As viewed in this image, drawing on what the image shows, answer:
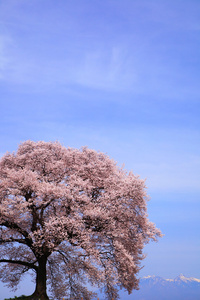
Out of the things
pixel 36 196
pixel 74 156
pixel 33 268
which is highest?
pixel 74 156

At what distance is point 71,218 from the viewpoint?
2692cm

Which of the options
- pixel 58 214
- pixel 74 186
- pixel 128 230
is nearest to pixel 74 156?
pixel 74 186

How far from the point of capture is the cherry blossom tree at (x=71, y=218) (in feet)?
86.9

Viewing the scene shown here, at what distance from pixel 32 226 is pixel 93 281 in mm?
7580

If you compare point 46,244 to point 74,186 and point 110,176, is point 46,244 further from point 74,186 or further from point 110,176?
point 110,176

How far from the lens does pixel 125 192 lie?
28094 millimetres

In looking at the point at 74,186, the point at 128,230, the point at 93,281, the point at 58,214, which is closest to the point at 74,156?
the point at 74,186

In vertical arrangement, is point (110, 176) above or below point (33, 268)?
above

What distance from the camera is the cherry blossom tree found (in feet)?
86.9

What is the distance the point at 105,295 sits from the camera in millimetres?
30469

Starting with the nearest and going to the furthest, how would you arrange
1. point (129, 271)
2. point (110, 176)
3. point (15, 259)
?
point (129, 271) < point (110, 176) < point (15, 259)

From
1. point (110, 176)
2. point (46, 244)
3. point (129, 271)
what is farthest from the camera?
point (110, 176)

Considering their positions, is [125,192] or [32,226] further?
[32,226]

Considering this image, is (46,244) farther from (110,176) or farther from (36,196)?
(110,176)
